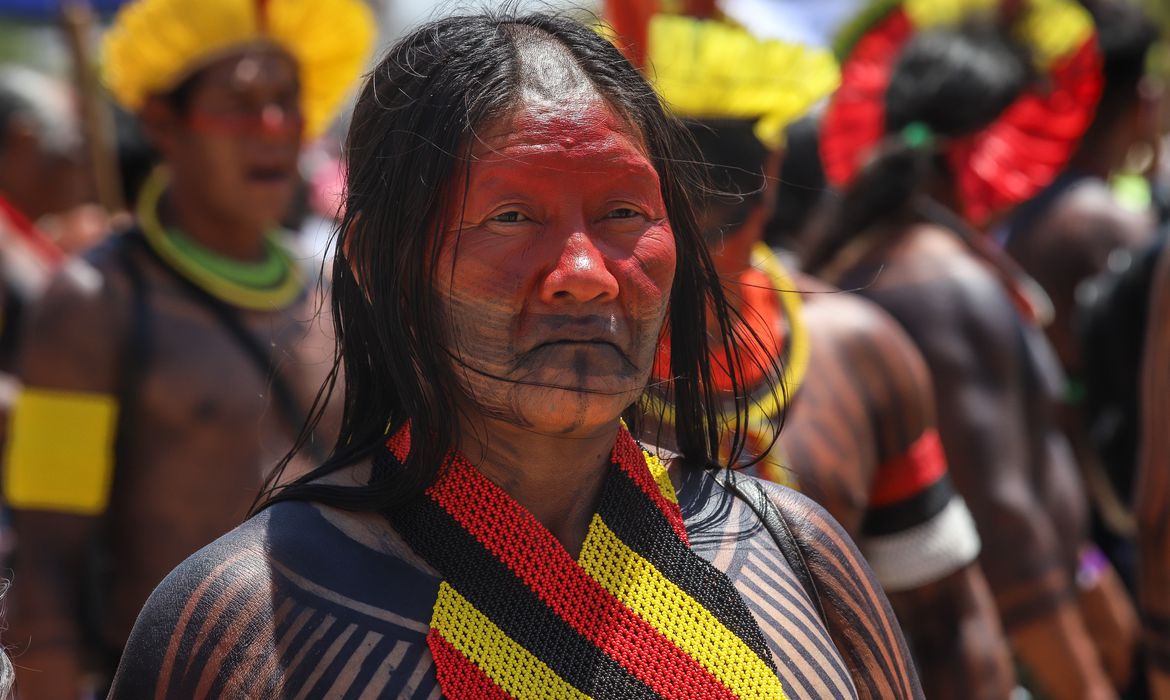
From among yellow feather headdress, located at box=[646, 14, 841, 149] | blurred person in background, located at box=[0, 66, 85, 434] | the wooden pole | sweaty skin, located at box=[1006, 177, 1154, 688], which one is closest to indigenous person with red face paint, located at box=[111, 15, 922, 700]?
yellow feather headdress, located at box=[646, 14, 841, 149]

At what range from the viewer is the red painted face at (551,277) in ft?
5.49

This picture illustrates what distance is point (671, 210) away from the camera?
192 cm

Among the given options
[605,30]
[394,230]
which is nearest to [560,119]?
[394,230]

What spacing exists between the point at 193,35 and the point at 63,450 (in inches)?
51.8

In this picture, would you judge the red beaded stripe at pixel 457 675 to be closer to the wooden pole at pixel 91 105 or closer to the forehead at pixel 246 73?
the forehead at pixel 246 73

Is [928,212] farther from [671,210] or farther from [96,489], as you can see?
[671,210]

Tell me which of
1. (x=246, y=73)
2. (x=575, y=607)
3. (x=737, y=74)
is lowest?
(x=246, y=73)

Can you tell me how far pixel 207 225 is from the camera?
4.16 metres

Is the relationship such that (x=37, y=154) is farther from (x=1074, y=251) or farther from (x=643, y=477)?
(x=643, y=477)

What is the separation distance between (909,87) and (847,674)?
11.5 feet

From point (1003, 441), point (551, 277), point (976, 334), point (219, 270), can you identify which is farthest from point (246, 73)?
point (551, 277)

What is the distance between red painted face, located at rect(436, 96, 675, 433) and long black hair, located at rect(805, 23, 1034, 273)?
2.79 m

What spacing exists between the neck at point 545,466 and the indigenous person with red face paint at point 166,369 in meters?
1.76

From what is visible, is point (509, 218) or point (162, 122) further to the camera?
point (162, 122)
